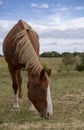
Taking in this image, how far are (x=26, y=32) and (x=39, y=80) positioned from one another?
1802 mm

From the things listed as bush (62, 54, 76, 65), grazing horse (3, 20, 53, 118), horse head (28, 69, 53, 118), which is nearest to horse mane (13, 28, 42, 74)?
grazing horse (3, 20, 53, 118)

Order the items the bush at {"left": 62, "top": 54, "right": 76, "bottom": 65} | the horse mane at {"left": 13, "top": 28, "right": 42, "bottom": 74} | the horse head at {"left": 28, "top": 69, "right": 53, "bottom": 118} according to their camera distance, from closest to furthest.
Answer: the horse head at {"left": 28, "top": 69, "right": 53, "bottom": 118}, the horse mane at {"left": 13, "top": 28, "right": 42, "bottom": 74}, the bush at {"left": 62, "top": 54, "right": 76, "bottom": 65}

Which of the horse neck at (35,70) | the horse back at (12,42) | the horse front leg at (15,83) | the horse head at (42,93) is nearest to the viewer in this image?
the horse head at (42,93)

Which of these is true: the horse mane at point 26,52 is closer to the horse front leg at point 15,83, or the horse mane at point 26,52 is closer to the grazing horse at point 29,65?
the grazing horse at point 29,65

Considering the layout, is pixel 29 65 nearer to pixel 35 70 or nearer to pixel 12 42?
pixel 35 70

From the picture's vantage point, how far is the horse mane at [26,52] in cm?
724

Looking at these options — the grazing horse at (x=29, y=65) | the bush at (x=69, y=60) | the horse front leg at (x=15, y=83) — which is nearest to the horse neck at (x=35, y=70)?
the grazing horse at (x=29, y=65)

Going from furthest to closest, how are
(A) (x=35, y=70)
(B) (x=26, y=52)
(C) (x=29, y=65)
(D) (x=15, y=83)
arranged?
(D) (x=15, y=83) → (B) (x=26, y=52) → (C) (x=29, y=65) → (A) (x=35, y=70)

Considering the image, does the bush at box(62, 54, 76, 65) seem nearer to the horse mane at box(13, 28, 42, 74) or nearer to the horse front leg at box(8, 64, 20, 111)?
the horse front leg at box(8, 64, 20, 111)

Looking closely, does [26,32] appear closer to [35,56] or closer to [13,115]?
[35,56]

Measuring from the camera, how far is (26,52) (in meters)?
7.64

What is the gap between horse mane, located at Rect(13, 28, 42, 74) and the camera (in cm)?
724

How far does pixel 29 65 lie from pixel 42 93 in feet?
3.14

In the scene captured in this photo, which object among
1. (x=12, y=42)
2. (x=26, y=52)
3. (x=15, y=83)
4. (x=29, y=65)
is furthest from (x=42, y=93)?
(x=15, y=83)
